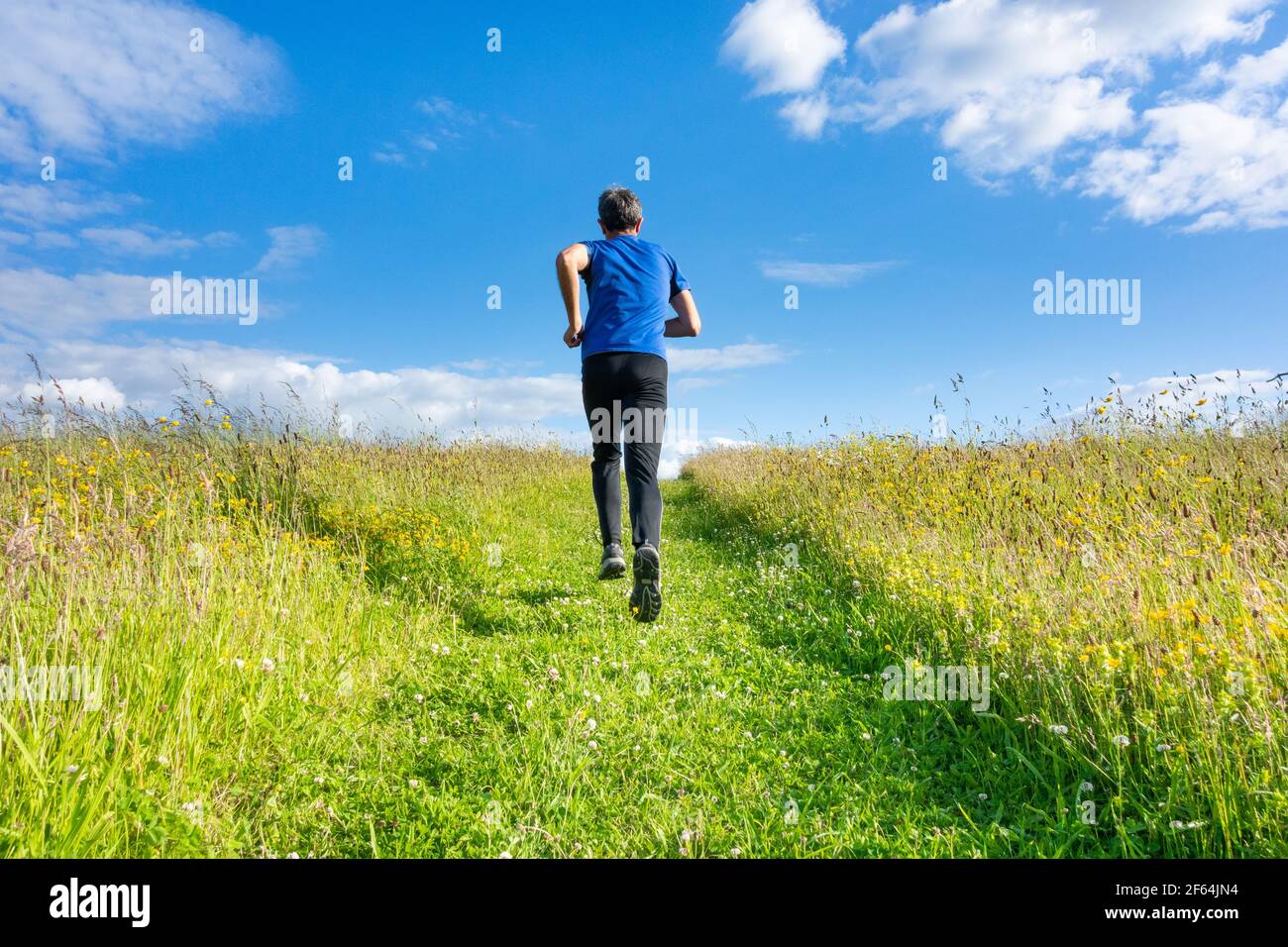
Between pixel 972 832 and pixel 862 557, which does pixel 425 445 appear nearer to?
pixel 862 557

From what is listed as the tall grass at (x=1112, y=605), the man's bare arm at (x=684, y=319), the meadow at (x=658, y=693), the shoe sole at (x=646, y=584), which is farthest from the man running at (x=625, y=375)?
the tall grass at (x=1112, y=605)

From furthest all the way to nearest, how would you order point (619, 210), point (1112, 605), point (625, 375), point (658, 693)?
point (619, 210), point (625, 375), point (658, 693), point (1112, 605)

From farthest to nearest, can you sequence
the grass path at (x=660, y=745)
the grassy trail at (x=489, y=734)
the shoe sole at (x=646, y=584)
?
the shoe sole at (x=646, y=584) → the grass path at (x=660, y=745) → the grassy trail at (x=489, y=734)

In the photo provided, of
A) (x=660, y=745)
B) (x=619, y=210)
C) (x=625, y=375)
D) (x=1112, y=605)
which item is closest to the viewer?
(x=660, y=745)

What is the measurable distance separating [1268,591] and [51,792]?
5.60 meters

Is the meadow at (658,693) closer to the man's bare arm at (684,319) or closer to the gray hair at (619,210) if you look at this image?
the man's bare arm at (684,319)

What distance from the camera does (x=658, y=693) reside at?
411cm

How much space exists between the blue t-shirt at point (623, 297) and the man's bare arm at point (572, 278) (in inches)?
2.6

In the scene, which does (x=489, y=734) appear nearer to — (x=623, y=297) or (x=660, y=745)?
(x=660, y=745)

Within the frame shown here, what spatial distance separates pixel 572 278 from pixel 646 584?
2.43 m

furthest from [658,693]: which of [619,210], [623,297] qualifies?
[619,210]

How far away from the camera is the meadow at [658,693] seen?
103 inches
